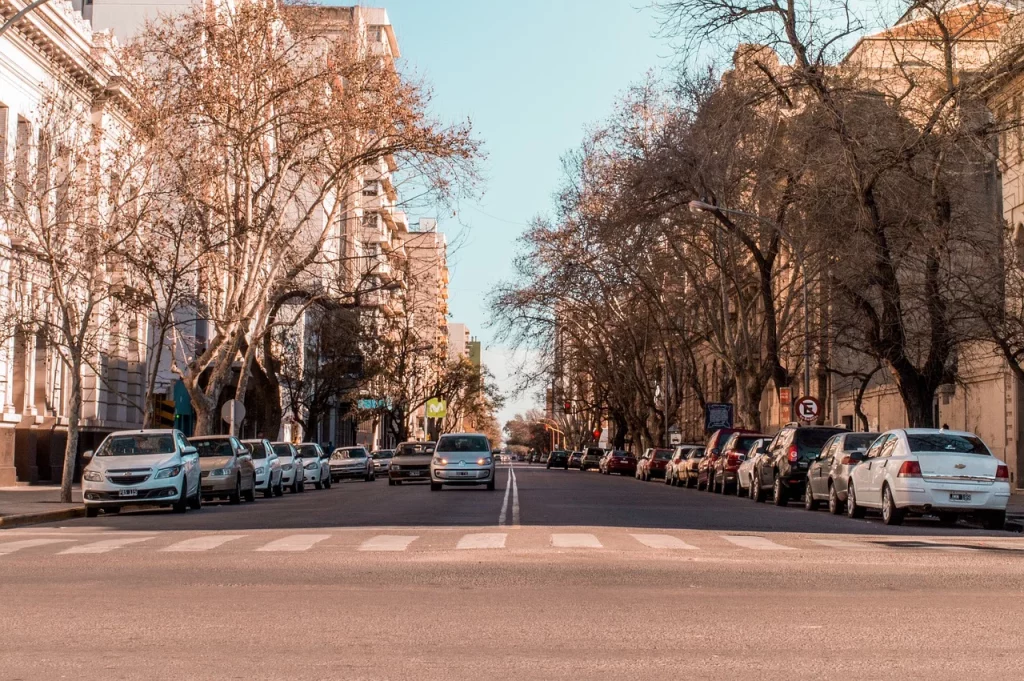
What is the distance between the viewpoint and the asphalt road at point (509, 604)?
8.31 meters

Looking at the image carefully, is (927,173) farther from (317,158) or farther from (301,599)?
(301,599)

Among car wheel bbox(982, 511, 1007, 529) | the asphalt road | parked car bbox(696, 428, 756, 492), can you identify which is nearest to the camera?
the asphalt road

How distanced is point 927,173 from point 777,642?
79.8ft

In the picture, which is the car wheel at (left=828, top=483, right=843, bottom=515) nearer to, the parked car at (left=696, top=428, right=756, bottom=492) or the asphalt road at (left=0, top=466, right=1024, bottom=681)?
the asphalt road at (left=0, top=466, right=1024, bottom=681)

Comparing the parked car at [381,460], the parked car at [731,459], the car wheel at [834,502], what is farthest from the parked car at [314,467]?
the car wheel at [834,502]

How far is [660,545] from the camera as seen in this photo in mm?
17172

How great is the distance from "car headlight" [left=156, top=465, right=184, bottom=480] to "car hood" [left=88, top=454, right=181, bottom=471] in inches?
3.1

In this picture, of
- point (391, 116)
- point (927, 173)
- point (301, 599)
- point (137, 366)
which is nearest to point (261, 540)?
point (301, 599)

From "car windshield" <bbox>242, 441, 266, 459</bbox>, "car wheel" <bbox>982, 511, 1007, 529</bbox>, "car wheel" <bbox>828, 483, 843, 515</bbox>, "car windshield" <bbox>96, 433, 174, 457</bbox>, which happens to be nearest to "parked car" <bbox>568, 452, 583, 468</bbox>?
"car windshield" <bbox>242, 441, 266, 459</bbox>

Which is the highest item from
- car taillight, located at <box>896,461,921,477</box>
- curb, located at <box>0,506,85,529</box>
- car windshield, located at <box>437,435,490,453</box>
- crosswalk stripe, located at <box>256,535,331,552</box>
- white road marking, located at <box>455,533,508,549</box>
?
car windshield, located at <box>437,435,490,453</box>

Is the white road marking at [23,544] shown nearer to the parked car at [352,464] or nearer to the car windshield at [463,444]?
the car windshield at [463,444]

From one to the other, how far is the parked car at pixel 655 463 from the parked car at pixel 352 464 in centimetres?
1216

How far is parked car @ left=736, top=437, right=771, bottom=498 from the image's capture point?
115ft

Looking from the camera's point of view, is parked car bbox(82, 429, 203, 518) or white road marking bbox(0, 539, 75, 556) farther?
parked car bbox(82, 429, 203, 518)
